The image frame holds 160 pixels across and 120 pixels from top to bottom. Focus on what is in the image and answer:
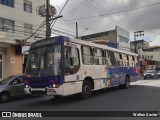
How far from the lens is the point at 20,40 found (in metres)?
26.0

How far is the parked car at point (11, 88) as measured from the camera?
44.6 ft

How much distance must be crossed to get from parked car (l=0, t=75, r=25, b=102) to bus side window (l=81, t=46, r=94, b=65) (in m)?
4.13

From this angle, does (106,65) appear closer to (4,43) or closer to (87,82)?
(87,82)

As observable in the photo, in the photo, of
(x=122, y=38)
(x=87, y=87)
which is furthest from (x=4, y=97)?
(x=122, y=38)

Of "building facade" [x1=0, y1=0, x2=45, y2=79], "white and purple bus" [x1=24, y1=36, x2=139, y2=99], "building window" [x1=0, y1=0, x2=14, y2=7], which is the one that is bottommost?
"white and purple bus" [x1=24, y1=36, x2=139, y2=99]

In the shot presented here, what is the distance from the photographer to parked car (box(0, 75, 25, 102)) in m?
13.6

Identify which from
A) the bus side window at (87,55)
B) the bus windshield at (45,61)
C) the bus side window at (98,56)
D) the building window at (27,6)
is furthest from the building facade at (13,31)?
the bus windshield at (45,61)

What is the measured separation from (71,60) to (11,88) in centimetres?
414

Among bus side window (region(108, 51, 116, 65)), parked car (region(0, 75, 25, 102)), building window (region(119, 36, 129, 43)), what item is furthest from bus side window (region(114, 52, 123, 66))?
building window (region(119, 36, 129, 43))

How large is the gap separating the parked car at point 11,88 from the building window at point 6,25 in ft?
41.7

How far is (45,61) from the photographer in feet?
38.5

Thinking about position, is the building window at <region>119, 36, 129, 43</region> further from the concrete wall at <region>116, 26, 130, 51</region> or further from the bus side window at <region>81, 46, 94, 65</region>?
the bus side window at <region>81, 46, 94, 65</region>

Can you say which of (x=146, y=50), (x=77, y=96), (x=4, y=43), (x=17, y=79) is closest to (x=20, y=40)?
(x=4, y=43)

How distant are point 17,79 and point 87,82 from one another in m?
4.21
